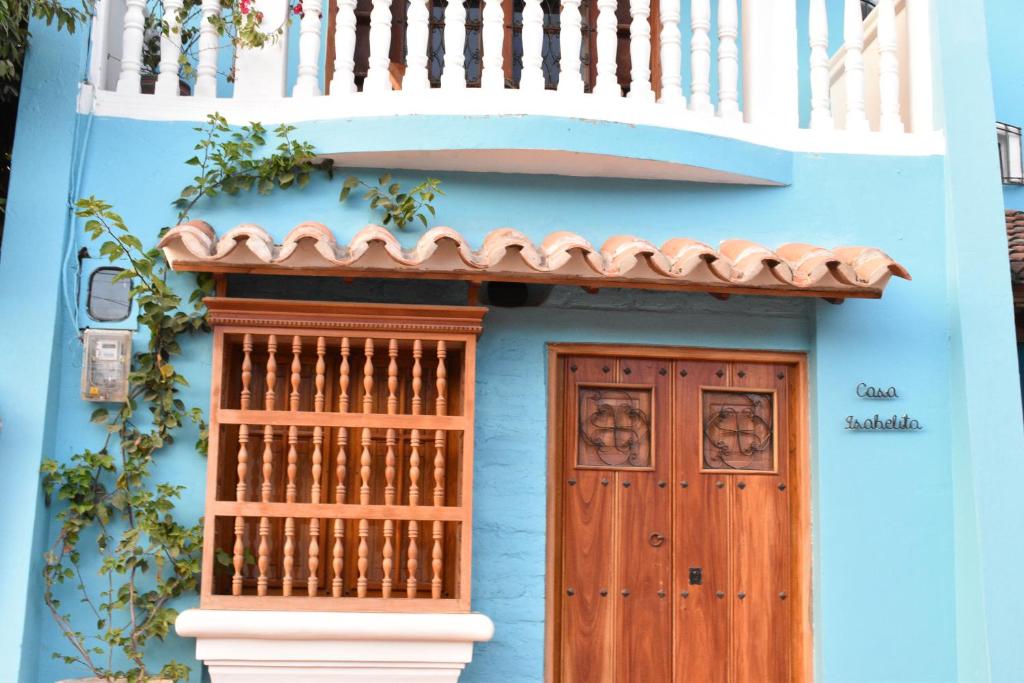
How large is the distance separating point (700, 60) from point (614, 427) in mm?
1767

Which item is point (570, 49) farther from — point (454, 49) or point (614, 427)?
point (614, 427)

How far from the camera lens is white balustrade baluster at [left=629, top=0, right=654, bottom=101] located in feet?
18.3

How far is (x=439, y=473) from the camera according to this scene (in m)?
5.05

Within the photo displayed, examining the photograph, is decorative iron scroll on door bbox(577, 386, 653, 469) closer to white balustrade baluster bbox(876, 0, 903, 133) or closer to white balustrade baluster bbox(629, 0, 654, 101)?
white balustrade baluster bbox(629, 0, 654, 101)

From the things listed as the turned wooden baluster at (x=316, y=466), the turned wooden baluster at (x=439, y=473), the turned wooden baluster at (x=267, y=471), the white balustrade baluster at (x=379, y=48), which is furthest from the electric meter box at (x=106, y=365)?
the white balustrade baluster at (x=379, y=48)

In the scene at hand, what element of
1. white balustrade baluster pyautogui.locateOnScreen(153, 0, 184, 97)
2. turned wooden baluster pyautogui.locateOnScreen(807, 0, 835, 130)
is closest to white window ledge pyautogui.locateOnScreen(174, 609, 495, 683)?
white balustrade baluster pyautogui.locateOnScreen(153, 0, 184, 97)

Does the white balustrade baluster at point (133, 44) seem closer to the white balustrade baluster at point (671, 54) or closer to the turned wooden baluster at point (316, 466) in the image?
the turned wooden baluster at point (316, 466)

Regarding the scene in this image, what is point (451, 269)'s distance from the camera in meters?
4.97

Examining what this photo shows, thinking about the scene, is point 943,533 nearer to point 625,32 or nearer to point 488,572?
point 488,572

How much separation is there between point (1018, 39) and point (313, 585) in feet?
17.7

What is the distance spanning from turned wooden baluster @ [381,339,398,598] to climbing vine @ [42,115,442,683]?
0.67m

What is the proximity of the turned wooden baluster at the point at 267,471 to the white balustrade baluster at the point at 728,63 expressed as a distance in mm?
2347

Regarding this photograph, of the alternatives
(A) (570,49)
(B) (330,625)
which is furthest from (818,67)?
(B) (330,625)

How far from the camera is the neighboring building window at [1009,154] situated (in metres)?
7.23
